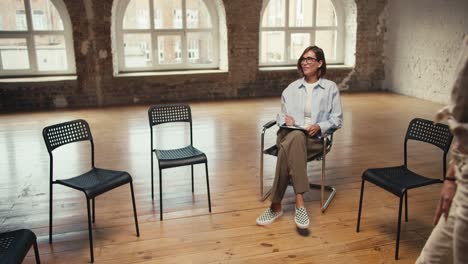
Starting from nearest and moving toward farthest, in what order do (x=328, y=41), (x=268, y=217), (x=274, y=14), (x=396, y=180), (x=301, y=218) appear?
1. (x=396, y=180)
2. (x=301, y=218)
3. (x=268, y=217)
4. (x=274, y=14)
5. (x=328, y=41)

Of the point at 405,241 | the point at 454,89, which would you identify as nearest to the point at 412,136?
the point at 405,241

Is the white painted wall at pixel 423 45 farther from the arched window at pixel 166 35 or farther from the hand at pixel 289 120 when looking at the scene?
the hand at pixel 289 120

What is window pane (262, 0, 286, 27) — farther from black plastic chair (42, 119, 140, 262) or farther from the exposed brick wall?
black plastic chair (42, 119, 140, 262)

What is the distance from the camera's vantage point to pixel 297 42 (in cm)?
943

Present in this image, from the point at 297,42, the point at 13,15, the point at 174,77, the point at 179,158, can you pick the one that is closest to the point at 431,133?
the point at 179,158

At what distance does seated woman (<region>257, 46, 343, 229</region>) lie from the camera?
3227mm

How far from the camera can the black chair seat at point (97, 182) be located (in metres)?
2.75

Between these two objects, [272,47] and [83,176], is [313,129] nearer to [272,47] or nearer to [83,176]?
[83,176]

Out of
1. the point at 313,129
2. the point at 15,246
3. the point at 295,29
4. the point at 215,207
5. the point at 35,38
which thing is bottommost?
the point at 215,207

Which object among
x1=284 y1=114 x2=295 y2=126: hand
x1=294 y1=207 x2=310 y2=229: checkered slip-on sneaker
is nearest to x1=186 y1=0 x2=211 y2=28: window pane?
x1=284 y1=114 x2=295 y2=126: hand

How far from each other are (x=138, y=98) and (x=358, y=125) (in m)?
4.20

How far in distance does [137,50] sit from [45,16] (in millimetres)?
1768

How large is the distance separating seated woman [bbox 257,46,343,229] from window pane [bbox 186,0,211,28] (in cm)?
571

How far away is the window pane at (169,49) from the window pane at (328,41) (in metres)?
3.02
